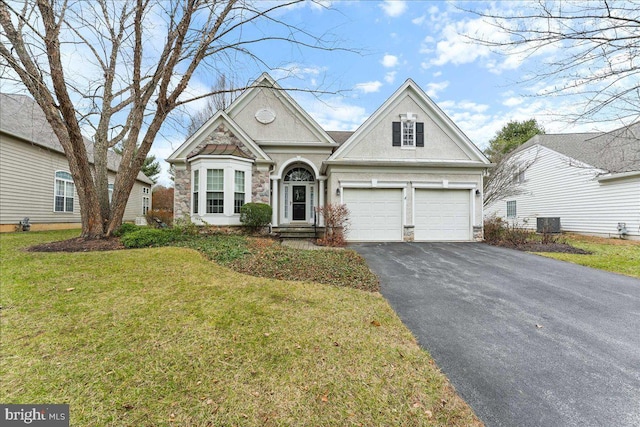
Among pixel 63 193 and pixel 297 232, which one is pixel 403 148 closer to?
pixel 297 232

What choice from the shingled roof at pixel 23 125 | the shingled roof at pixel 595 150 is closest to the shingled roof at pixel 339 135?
the shingled roof at pixel 595 150

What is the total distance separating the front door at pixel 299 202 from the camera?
1348 cm

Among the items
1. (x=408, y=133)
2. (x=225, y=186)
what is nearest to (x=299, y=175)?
(x=225, y=186)

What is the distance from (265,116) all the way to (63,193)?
1317 centimetres

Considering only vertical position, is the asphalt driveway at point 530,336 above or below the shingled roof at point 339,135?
below

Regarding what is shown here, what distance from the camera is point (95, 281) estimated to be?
4.81m

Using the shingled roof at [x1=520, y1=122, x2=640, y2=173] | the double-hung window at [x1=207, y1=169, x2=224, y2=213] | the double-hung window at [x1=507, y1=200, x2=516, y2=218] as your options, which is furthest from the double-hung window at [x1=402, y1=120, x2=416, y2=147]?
the double-hung window at [x1=507, y1=200, x2=516, y2=218]

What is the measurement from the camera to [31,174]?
43.0ft

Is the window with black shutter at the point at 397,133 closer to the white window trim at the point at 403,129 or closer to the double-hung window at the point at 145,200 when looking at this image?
the white window trim at the point at 403,129

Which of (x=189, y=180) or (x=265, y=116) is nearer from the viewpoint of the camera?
(x=189, y=180)

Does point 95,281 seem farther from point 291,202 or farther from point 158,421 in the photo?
point 291,202

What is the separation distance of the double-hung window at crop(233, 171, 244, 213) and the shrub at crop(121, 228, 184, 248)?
2.77m

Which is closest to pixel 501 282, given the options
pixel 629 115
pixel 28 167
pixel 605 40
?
pixel 629 115

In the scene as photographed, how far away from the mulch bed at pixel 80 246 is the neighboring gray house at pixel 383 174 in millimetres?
3217
